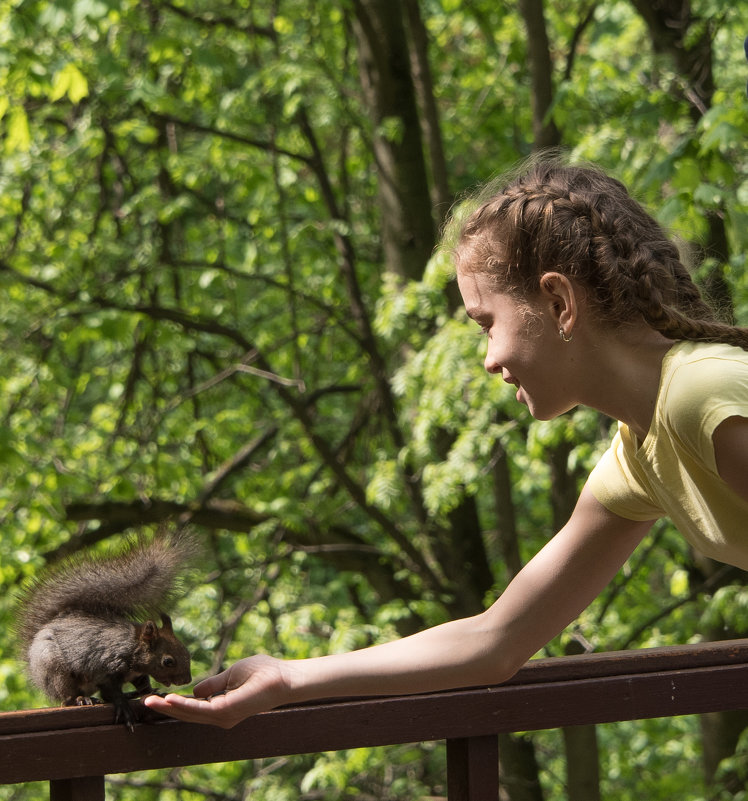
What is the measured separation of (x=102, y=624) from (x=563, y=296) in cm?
84

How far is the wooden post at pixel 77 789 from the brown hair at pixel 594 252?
2.65 feet

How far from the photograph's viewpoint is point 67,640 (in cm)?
153

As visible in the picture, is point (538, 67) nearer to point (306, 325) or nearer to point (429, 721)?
point (306, 325)

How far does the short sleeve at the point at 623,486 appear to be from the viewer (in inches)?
53.3

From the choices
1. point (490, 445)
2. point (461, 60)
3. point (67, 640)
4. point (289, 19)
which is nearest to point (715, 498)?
point (67, 640)

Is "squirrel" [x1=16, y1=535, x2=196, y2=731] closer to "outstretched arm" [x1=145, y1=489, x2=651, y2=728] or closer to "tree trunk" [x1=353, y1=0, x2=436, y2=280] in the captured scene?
"outstretched arm" [x1=145, y1=489, x2=651, y2=728]

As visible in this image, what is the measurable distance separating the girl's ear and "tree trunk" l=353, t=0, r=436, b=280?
3868mm

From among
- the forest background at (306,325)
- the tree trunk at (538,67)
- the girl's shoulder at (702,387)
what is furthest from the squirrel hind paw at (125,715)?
the tree trunk at (538,67)

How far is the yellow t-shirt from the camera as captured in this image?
1.11 metres

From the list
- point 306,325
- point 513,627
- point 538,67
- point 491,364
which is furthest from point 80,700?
point 306,325

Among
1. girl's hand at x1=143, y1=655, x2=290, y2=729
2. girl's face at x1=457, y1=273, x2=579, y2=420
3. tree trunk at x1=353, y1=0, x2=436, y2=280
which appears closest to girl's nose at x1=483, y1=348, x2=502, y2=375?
girl's face at x1=457, y1=273, x2=579, y2=420

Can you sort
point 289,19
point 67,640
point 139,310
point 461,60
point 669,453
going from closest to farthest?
1. point 669,453
2. point 67,640
3. point 139,310
4. point 289,19
5. point 461,60

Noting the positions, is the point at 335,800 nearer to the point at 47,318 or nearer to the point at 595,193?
the point at 47,318

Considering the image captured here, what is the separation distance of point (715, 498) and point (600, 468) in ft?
0.71
